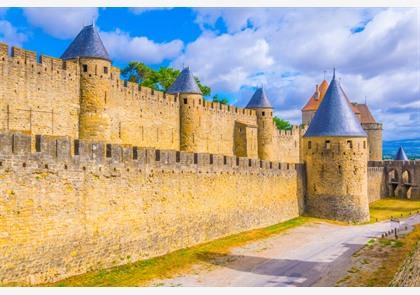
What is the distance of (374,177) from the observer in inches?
1724

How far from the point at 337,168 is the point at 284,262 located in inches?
503

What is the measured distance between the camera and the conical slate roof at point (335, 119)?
95.7 ft

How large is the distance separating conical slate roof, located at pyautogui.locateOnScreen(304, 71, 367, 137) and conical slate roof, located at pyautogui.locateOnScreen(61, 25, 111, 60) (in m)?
12.3

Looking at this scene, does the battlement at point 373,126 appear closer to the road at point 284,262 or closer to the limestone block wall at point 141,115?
the limestone block wall at point 141,115

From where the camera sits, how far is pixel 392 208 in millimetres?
37281

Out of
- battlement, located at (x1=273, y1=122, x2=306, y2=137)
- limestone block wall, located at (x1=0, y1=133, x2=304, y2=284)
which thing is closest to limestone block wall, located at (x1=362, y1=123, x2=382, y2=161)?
battlement, located at (x1=273, y1=122, x2=306, y2=137)

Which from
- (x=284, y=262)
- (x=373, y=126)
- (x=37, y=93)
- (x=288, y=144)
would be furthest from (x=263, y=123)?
(x=373, y=126)

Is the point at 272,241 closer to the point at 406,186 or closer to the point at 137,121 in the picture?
the point at 137,121

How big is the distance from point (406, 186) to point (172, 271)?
119ft

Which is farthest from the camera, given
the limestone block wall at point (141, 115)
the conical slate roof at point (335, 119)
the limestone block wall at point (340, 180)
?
the conical slate roof at point (335, 119)

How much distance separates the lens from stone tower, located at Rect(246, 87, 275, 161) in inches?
1513

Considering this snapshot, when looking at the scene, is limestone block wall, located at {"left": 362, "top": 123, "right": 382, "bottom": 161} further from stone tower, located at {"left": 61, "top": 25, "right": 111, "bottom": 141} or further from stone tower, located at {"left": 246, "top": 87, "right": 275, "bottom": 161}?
stone tower, located at {"left": 61, "top": 25, "right": 111, "bottom": 141}

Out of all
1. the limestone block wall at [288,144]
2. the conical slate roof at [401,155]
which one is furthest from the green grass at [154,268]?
the conical slate roof at [401,155]

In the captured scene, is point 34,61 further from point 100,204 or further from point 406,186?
point 406,186
